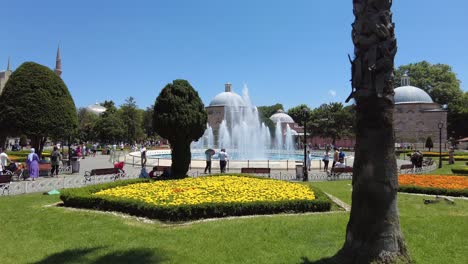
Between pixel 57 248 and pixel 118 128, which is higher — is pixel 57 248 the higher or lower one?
the lower one

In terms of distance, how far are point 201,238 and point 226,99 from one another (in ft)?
226

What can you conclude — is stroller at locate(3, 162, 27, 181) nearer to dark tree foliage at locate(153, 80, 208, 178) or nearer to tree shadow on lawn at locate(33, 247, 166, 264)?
dark tree foliage at locate(153, 80, 208, 178)

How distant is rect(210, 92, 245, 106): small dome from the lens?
244ft

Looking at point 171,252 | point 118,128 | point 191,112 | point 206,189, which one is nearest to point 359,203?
point 171,252

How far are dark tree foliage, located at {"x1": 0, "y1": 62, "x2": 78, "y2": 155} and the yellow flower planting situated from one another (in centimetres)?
1098

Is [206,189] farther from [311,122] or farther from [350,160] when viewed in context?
[311,122]

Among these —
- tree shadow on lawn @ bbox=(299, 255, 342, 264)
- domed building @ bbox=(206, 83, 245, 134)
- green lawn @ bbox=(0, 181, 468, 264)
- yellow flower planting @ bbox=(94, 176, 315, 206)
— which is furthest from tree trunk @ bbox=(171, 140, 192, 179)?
domed building @ bbox=(206, 83, 245, 134)

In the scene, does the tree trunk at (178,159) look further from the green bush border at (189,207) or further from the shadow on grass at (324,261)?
the shadow on grass at (324,261)

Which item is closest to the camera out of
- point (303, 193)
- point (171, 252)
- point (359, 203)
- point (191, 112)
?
point (359, 203)

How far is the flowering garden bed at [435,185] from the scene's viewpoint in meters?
12.4

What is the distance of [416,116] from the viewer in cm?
6631

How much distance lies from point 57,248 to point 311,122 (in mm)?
59885

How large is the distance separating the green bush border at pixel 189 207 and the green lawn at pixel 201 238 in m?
0.40

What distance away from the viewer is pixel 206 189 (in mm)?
10734
